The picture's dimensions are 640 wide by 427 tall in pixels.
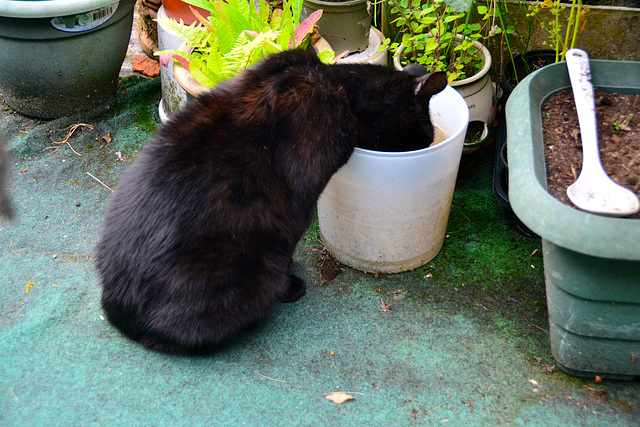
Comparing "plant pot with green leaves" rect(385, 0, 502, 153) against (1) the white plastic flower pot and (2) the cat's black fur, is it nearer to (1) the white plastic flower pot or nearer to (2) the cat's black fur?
(2) the cat's black fur

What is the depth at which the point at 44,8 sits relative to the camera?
238 centimetres

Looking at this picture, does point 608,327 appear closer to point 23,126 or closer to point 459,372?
point 459,372

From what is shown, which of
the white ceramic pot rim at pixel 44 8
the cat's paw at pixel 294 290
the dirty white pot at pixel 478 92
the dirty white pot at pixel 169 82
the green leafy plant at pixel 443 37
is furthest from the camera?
the dirty white pot at pixel 169 82

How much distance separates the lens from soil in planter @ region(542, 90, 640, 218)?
1.42 metres

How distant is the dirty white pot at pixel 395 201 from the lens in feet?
5.66

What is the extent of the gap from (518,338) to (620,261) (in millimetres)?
613

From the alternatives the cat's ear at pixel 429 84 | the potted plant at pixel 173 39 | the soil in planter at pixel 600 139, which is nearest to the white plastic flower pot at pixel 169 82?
the potted plant at pixel 173 39

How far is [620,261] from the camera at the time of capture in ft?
4.25

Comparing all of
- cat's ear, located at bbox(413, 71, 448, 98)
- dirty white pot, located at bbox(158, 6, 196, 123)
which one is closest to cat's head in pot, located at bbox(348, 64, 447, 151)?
cat's ear, located at bbox(413, 71, 448, 98)

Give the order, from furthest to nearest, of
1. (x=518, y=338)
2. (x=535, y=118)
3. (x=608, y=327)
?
1. (x=518, y=338)
2. (x=535, y=118)
3. (x=608, y=327)

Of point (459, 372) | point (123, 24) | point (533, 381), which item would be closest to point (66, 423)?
point (459, 372)

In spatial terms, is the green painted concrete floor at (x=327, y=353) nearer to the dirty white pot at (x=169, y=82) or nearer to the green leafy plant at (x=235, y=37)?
→ the dirty white pot at (x=169, y=82)

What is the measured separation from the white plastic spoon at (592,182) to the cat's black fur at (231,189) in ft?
1.37

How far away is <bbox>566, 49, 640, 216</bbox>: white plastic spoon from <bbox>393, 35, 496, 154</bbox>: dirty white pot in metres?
0.64
